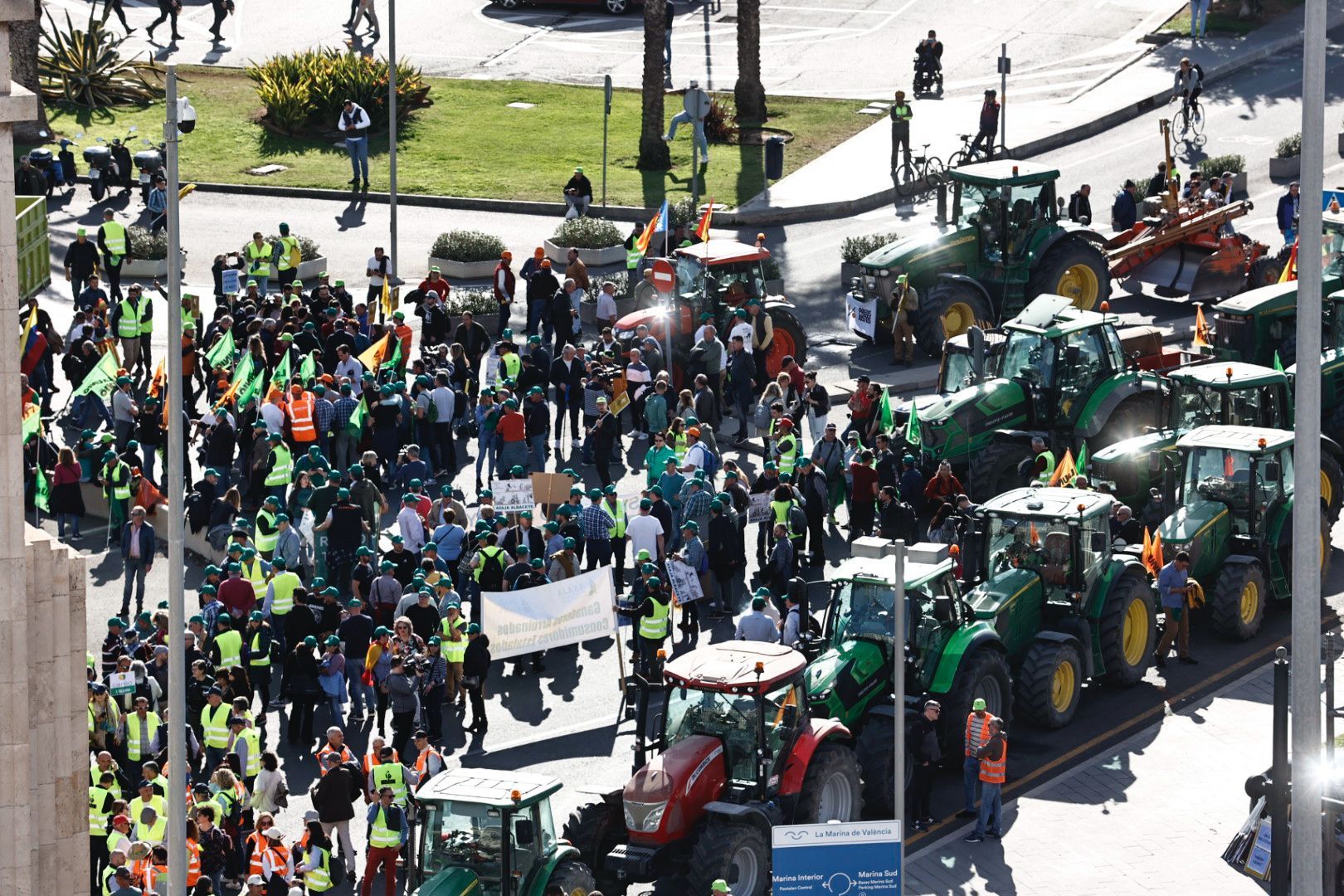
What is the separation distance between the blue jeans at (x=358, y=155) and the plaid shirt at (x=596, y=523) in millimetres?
17903

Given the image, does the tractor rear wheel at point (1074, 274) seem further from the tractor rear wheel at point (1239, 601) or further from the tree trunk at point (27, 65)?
the tree trunk at point (27, 65)

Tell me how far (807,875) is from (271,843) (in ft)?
17.9

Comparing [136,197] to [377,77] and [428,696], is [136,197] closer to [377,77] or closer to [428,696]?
[377,77]

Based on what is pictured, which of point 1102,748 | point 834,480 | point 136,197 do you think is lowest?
point 1102,748

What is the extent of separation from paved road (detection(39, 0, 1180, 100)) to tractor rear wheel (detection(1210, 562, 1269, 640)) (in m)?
24.7

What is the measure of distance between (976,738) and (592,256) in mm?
19347

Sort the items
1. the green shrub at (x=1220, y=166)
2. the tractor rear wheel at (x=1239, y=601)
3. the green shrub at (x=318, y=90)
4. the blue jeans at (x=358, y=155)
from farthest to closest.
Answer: the green shrub at (x=318, y=90) < the blue jeans at (x=358, y=155) < the green shrub at (x=1220, y=166) < the tractor rear wheel at (x=1239, y=601)

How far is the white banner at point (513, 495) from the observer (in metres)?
26.9

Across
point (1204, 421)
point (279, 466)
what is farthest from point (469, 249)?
point (1204, 421)

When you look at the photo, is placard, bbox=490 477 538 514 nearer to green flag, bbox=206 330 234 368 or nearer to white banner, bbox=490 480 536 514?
white banner, bbox=490 480 536 514

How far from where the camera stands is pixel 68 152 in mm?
42781

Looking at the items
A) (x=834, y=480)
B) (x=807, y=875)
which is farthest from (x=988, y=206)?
(x=807, y=875)

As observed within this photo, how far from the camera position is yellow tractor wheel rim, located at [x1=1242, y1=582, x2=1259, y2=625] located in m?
26.2

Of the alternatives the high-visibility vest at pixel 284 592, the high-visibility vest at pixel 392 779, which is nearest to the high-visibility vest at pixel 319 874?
the high-visibility vest at pixel 392 779
